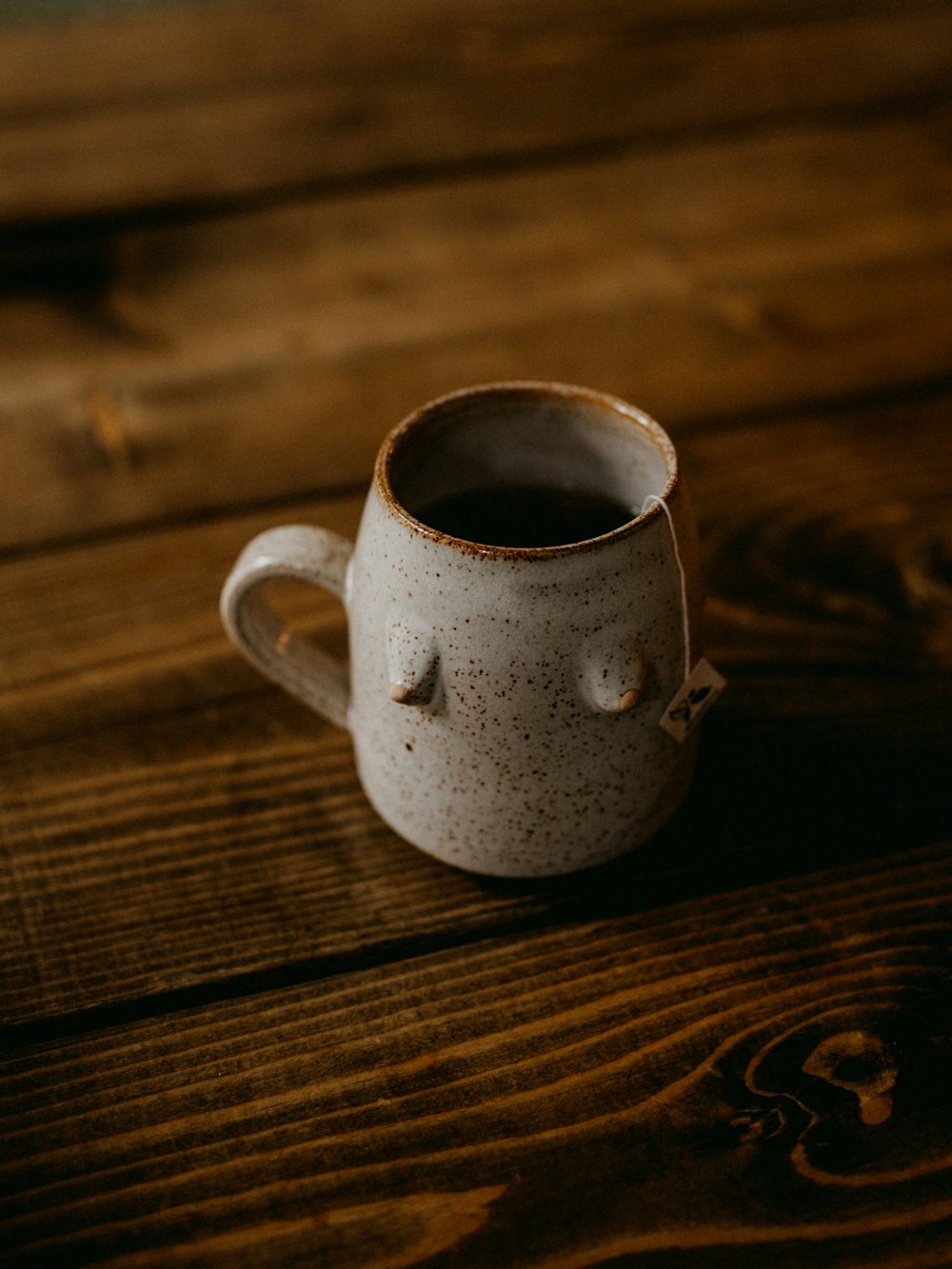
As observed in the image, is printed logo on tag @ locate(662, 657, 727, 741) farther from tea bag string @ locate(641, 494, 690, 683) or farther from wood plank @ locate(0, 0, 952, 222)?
wood plank @ locate(0, 0, 952, 222)

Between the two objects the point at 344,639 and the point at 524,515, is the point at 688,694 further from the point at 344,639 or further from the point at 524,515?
the point at 344,639

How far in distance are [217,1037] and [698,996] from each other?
21cm

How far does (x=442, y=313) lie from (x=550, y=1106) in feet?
2.07

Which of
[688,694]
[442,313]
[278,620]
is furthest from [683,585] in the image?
[442,313]

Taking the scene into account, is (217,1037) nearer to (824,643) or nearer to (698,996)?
(698,996)

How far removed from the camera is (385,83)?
46.4 inches

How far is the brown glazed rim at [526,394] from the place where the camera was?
0.45 m

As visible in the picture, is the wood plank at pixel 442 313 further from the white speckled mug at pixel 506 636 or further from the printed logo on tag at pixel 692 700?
the printed logo on tag at pixel 692 700

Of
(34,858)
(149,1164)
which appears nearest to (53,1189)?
(149,1164)

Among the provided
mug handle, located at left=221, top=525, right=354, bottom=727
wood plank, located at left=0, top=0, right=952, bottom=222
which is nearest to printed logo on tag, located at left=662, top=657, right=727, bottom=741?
mug handle, located at left=221, top=525, right=354, bottom=727

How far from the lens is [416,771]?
521 millimetres

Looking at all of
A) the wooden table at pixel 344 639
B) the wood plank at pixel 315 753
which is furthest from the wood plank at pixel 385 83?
the wood plank at pixel 315 753

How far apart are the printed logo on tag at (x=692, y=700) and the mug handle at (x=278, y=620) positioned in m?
0.16

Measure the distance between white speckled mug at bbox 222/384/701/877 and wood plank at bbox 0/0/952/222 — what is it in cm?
61
